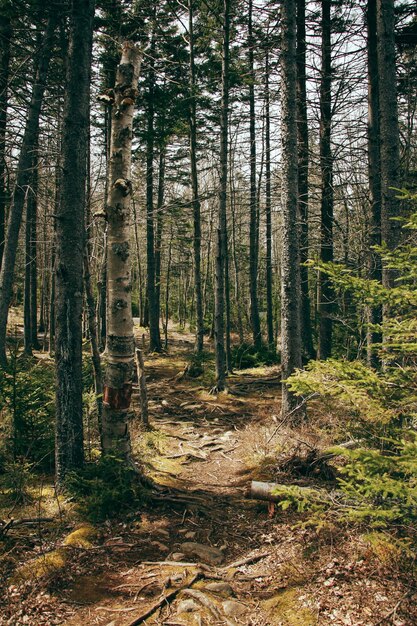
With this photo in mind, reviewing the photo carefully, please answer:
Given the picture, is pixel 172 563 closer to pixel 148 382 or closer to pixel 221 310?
pixel 221 310

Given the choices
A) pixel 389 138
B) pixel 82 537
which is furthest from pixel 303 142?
pixel 82 537

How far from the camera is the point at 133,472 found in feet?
17.7

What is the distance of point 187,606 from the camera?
3.36 meters

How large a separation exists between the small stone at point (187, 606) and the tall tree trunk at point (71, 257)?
2485 mm

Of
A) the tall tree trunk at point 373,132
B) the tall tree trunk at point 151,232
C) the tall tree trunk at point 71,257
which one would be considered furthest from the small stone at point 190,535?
the tall tree trunk at point 151,232

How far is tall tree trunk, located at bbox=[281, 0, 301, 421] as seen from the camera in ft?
25.1

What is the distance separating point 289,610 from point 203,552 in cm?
126

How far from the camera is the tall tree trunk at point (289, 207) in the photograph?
7664mm

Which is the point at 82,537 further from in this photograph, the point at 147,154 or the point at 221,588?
the point at 147,154

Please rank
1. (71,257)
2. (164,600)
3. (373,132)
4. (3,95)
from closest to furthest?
1. (164,600)
2. (71,257)
3. (3,95)
4. (373,132)

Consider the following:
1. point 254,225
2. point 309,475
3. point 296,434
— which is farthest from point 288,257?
point 254,225

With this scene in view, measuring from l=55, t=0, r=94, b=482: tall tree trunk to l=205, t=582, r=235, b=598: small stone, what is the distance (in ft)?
8.13

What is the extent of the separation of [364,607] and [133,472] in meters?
3.17

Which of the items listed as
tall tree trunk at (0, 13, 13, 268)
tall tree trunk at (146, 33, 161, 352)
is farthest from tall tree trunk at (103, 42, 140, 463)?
tall tree trunk at (146, 33, 161, 352)
